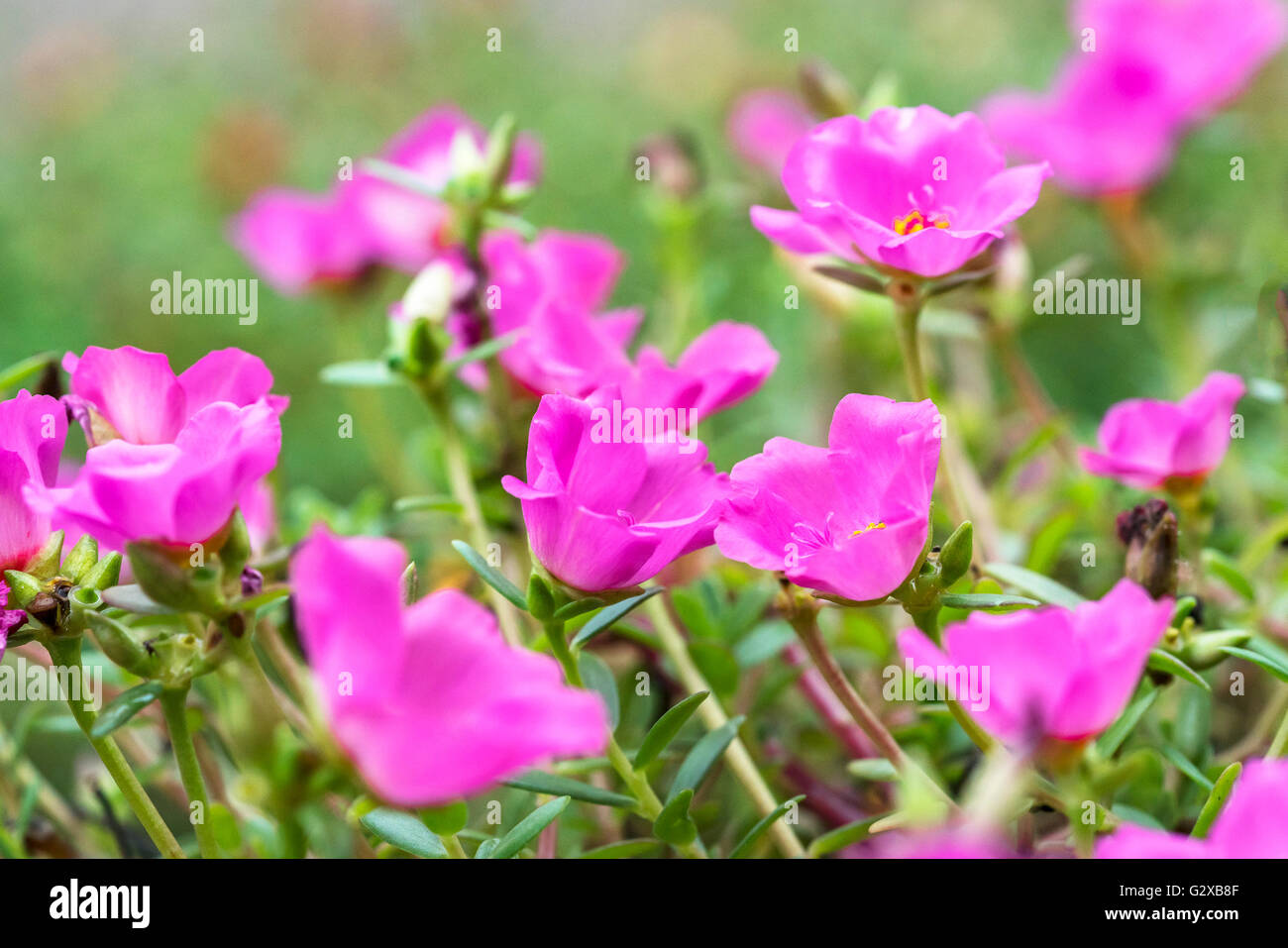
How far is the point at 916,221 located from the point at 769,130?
0.56 meters

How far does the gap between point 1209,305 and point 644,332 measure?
514 mm

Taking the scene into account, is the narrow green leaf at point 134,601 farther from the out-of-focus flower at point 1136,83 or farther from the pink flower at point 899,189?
the out-of-focus flower at point 1136,83

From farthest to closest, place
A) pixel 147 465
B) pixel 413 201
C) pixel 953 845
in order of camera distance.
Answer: pixel 413 201, pixel 147 465, pixel 953 845

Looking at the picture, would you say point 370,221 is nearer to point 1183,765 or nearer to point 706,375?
point 706,375

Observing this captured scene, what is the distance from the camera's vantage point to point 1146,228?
39.9 inches

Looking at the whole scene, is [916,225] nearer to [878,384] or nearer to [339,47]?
[878,384]

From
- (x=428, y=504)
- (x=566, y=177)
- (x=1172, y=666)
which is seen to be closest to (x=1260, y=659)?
(x=1172, y=666)

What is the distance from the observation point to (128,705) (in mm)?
421

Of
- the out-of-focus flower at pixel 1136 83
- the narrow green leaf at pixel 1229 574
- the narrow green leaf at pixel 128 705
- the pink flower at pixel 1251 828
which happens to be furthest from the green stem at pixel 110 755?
the out-of-focus flower at pixel 1136 83

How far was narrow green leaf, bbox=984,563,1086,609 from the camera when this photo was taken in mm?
485

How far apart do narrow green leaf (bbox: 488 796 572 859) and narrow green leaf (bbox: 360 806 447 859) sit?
26 mm

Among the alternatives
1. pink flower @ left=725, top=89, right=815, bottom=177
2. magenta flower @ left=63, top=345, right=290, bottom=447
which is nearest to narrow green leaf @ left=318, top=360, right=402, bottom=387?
magenta flower @ left=63, top=345, right=290, bottom=447

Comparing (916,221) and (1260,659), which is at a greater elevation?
(916,221)

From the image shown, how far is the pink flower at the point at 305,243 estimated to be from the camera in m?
0.92
